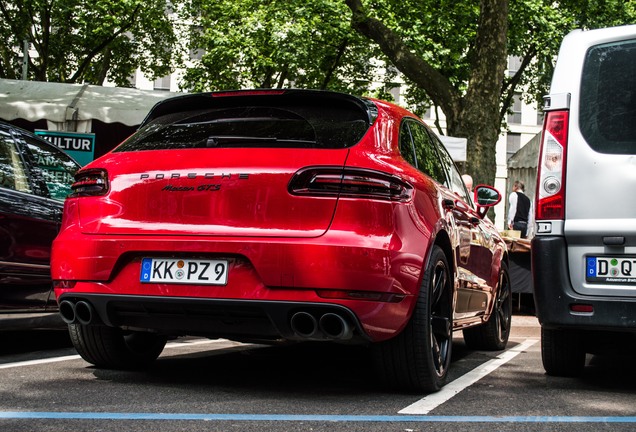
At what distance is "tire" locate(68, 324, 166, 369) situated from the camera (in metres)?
5.53

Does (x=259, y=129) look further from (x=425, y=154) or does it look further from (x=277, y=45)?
(x=277, y=45)

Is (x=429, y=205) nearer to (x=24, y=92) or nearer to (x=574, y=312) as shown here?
(x=574, y=312)

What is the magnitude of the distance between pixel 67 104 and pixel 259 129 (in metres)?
10.3

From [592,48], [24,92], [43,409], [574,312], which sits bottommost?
[43,409]

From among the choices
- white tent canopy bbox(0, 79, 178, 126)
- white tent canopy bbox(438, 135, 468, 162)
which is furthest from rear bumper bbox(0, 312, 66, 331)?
white tent canopy bbox(438, 135, 468, 162)

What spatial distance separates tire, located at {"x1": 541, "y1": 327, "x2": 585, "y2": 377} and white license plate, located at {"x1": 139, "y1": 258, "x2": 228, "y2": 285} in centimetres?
224

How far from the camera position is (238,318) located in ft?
15.4

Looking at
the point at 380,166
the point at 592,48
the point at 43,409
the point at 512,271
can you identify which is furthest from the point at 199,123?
the point at 512,271

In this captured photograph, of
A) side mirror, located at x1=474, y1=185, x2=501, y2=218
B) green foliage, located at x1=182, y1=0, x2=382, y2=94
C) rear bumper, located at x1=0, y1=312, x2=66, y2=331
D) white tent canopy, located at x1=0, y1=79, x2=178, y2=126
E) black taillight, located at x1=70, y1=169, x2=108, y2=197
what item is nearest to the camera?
black taillight, located at x1=70, y1=169, x2=108, y2=197

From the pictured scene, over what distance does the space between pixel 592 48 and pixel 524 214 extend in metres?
14.6

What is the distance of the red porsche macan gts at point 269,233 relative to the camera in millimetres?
4531

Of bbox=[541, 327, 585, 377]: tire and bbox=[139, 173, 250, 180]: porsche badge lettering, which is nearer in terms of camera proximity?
bbox=[139, 173, 250, 180]: porsche badge lettering

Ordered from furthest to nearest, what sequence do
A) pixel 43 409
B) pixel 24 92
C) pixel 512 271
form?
pixel 24 92
pixel 512 271
pixel 43 409

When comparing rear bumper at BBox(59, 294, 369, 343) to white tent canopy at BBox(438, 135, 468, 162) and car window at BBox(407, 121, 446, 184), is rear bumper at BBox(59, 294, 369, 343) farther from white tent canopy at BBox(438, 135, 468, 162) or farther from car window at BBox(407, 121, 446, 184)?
white tent canopy at BBox(438, 135, 468, 162)
